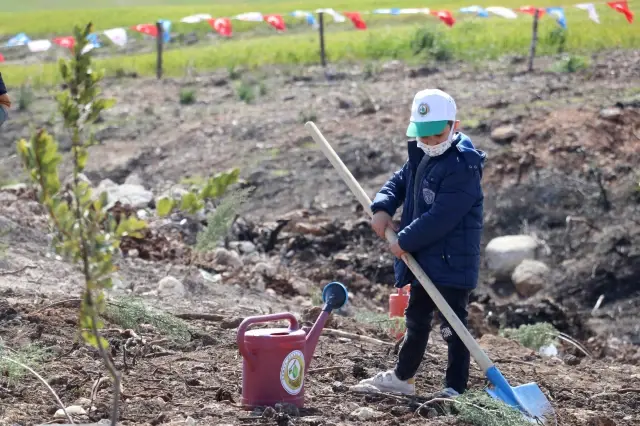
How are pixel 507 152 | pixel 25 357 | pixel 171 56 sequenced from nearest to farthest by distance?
pixel 25 357 < pixel 507 152 < pixel 171 56

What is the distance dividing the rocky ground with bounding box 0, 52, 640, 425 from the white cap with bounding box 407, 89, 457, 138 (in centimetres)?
128

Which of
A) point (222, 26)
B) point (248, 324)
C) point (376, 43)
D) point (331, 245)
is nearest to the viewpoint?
point (248, 324)

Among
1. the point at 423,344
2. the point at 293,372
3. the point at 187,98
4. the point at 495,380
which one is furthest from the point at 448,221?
the point at 187,98

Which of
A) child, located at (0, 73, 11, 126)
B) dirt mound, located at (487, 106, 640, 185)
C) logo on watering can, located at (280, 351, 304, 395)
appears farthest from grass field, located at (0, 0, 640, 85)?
logo on watering can, located at (280, 351, 304, 395)

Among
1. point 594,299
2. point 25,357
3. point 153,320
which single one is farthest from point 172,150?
point 25,357

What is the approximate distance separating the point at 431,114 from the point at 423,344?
111cm

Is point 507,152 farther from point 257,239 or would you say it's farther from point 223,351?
point 223,351

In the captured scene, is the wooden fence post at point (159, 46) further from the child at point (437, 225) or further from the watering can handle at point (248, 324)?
the watering can handle at point (248, 324)

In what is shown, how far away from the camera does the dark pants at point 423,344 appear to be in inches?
213

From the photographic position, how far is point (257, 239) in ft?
38.4

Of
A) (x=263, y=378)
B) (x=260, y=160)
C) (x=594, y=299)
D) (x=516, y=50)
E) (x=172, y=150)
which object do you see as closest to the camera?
(x=263, y=378)

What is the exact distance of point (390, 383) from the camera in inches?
214

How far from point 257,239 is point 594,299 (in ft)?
11.6

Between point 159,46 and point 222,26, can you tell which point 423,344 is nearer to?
point 222,26
